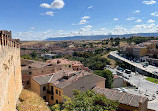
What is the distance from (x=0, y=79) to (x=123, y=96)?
716 inches

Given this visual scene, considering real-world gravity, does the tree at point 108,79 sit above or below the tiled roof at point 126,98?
below

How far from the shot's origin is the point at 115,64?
82375 millimetres

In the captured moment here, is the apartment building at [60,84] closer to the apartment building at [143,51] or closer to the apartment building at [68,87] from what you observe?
the apartment building at [68,87]

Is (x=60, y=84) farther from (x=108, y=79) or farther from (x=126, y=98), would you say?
(x=108, y=79)

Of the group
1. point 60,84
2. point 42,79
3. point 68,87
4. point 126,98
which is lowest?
point 126,98

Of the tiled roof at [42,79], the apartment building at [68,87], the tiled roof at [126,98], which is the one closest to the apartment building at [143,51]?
the apartment building at [68,87]

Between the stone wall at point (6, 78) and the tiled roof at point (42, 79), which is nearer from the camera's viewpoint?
the stone wall at point (6, 78)

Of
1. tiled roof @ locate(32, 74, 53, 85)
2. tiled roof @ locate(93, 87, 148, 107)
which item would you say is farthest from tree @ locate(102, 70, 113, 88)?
tiled roof @ locate(32, 74, 53, 85)

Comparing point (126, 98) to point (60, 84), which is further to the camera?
point (60, 84)

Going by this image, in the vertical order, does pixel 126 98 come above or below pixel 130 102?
above

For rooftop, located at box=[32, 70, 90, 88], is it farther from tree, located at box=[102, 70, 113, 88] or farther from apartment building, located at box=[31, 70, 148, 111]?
tree, located at box=[102, 70, 113, 88]

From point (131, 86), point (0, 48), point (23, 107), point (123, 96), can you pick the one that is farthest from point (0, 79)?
point (131, 86)

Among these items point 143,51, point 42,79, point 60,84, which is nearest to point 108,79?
point 60,84

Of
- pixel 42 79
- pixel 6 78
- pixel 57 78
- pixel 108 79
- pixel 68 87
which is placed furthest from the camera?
pixel 108 79
